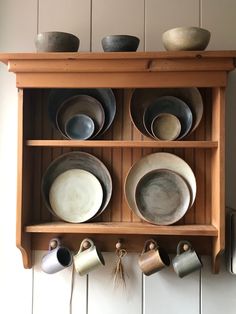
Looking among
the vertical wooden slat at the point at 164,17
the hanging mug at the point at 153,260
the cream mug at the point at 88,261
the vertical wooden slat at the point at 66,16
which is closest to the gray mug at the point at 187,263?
the hanging mug at the point at 153,260

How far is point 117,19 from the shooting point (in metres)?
1.44

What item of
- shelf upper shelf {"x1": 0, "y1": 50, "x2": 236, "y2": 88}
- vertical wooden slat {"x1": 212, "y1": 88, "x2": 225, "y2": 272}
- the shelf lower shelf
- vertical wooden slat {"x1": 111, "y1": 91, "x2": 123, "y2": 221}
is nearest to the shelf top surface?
shelf upper shelf {"x1": 0, "y1": 50, "x2": 236, "y2": 88}

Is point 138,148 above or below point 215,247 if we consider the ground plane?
above

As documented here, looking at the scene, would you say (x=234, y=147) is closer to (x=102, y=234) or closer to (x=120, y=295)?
(x=102, y=234)

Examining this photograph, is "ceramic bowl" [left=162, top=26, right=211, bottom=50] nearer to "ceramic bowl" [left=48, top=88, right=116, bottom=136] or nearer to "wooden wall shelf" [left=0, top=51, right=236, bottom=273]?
"wooden wall shelf" [left=0, top=51, right=236, bottom=273]

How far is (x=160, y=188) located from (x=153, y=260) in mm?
247

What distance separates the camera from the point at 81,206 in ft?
4.51

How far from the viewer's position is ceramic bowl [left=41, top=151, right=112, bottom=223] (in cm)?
139

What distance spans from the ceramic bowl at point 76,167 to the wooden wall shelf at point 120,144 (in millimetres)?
30

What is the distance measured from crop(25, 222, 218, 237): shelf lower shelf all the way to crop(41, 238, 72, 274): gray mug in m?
0.10

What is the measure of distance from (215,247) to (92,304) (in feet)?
1.63

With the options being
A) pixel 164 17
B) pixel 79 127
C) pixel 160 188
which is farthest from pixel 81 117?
pixel 164 17

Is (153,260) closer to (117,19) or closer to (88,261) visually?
(88,261)

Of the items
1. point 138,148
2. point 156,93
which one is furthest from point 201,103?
point 138,148
